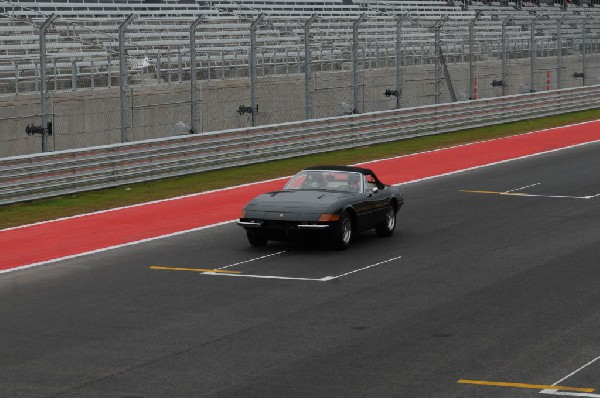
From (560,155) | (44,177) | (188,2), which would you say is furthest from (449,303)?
(188,2)

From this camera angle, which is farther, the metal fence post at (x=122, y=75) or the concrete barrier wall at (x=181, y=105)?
the concrete barrier wall at (x=181, y=105)

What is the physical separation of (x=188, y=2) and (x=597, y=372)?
39.8 m

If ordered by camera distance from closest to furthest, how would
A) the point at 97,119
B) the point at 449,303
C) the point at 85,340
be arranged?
the point at 85,340, the point at 449,303, the point at 97,119

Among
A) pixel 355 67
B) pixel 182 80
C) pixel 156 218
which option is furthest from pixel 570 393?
pixel 182 80

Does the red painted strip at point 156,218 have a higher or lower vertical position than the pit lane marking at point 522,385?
higher

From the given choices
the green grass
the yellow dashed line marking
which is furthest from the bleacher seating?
the yellow dashed line marking

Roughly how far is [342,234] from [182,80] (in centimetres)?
1622

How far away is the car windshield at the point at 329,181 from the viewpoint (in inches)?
782

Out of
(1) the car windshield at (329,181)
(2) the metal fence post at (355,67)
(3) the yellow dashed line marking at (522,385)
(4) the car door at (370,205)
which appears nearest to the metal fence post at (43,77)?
(1) the car windshield at (329,181)

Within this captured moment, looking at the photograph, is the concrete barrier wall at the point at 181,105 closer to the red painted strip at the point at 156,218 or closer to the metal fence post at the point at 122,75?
the metal fence post at the point at 122,75

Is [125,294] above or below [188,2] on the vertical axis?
below

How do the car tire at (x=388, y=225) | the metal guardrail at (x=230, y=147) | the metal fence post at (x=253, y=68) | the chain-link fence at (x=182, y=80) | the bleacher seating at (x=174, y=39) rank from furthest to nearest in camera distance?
1. the bleacher seating at (x=174, y=39)
2. the metal fence post at (x=253, y=68)
3. the chain-link fence at (x=182, y=80)
4. the metal guardrail at (x=230, y=147)
5. the car tire at (x=388, y=225)

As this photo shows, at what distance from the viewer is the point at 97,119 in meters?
27.3

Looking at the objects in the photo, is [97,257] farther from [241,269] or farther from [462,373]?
[462,373]
